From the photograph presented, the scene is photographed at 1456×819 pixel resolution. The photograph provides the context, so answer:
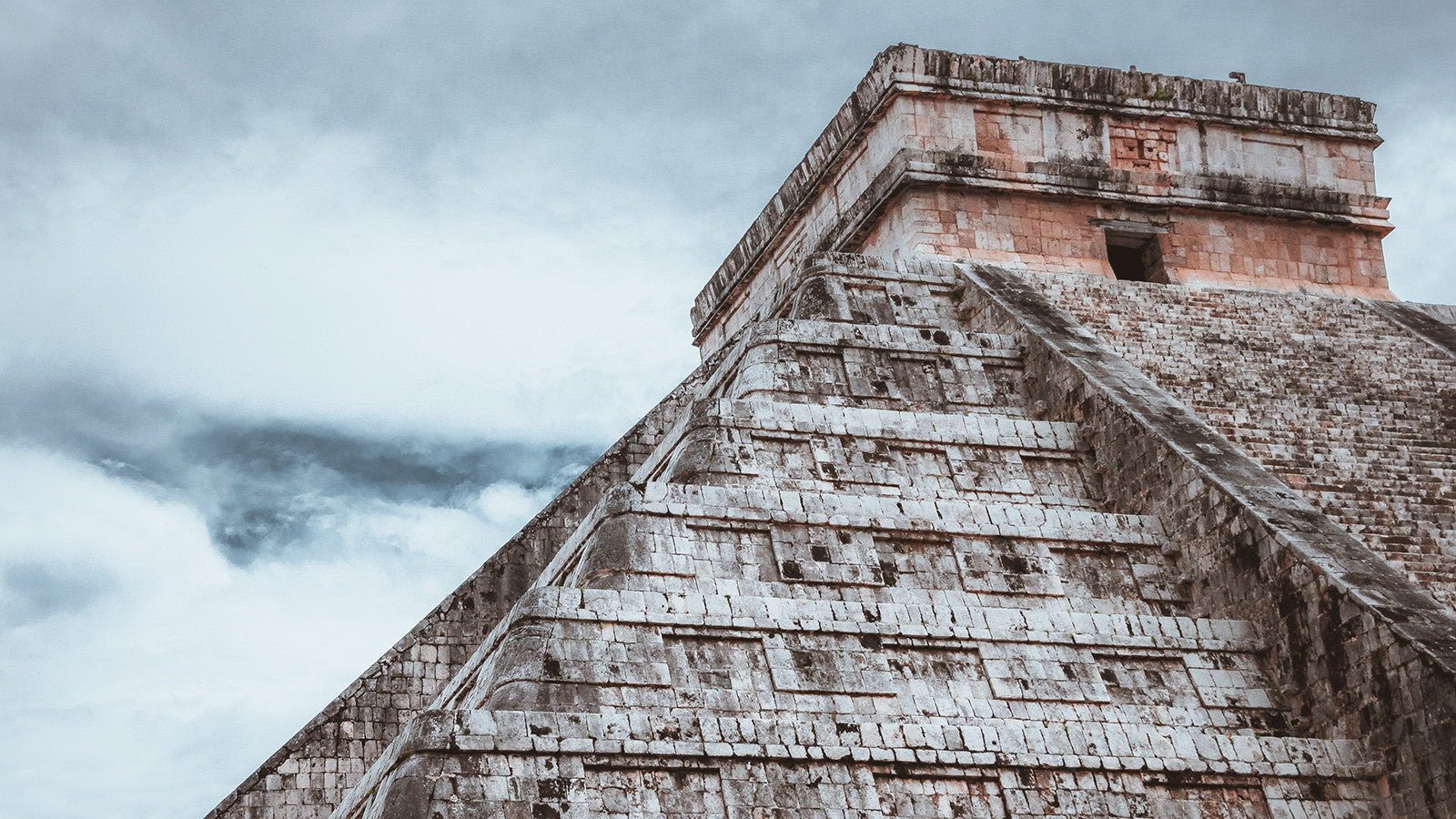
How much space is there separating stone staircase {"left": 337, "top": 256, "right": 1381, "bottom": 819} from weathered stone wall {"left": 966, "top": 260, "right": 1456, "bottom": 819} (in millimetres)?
203

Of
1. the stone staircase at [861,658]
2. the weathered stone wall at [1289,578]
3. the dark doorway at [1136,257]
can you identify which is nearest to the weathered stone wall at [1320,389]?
the dark doorway at [1136,257]

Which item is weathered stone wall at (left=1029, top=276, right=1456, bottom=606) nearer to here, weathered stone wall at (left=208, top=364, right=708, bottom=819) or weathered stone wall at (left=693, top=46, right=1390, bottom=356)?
weathered stone wall at (left=693, top=46, right=1390, bottom=356)

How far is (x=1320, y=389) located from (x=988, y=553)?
4.81 meters

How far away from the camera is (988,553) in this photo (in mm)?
11195

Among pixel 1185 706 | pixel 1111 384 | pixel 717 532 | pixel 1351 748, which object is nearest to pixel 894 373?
pixel 1111 384

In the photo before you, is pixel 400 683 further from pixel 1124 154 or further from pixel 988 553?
pixel 1124 154

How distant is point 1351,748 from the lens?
32.3ft

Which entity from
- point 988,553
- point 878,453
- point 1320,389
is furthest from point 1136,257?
point 988,553

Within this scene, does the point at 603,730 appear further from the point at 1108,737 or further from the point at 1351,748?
the point at 1351,748

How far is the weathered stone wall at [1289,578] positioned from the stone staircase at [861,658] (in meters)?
0.20

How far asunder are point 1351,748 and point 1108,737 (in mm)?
1427

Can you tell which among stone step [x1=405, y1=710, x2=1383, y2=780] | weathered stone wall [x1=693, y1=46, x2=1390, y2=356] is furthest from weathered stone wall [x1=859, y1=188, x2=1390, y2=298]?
stone step [x1=405, y1=710, x2=1383, y2=780]

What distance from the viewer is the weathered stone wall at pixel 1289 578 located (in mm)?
9438

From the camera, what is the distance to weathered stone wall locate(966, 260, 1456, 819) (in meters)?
9.44
